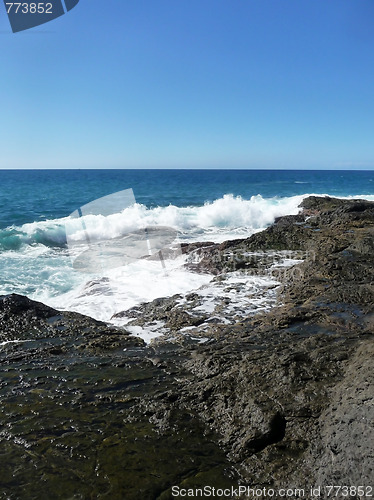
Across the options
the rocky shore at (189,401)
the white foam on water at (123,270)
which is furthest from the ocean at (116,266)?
the rocky shore at (189,401)

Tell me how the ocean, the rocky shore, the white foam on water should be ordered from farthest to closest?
1. the ocean
2. the white foam on water
3. the rocky shore

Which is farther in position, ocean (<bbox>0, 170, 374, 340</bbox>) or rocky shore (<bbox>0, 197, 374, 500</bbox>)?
ocean (<bbox>0, 170, 374, 340</bbox>)

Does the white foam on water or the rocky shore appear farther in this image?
the white foam on water

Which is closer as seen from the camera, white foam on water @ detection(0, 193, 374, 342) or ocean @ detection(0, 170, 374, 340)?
white foam on water @ detection(0, 193, 374, 342)

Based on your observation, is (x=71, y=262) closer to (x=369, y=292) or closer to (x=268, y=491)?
(x=369, y=292)

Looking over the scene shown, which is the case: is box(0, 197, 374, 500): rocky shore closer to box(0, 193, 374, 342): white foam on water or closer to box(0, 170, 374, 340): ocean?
box(0, 170, 374, 340): ocean

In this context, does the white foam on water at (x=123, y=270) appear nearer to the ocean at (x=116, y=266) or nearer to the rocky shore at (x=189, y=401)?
the ocean at (x=116, y=266)

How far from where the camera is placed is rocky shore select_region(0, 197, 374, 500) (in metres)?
2.54

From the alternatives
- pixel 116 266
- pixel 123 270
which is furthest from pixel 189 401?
pixel 116 266

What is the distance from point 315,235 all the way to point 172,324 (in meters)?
6.06

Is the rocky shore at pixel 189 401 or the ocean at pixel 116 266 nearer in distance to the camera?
the rocky shore at pixel 189 401

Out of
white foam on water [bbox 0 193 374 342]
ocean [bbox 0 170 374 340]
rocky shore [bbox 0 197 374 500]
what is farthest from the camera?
ocean [bbox 0 170 374 340]

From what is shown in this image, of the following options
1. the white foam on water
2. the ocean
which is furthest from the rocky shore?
the white foam on water

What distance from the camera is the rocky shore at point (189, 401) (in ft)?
8.33
